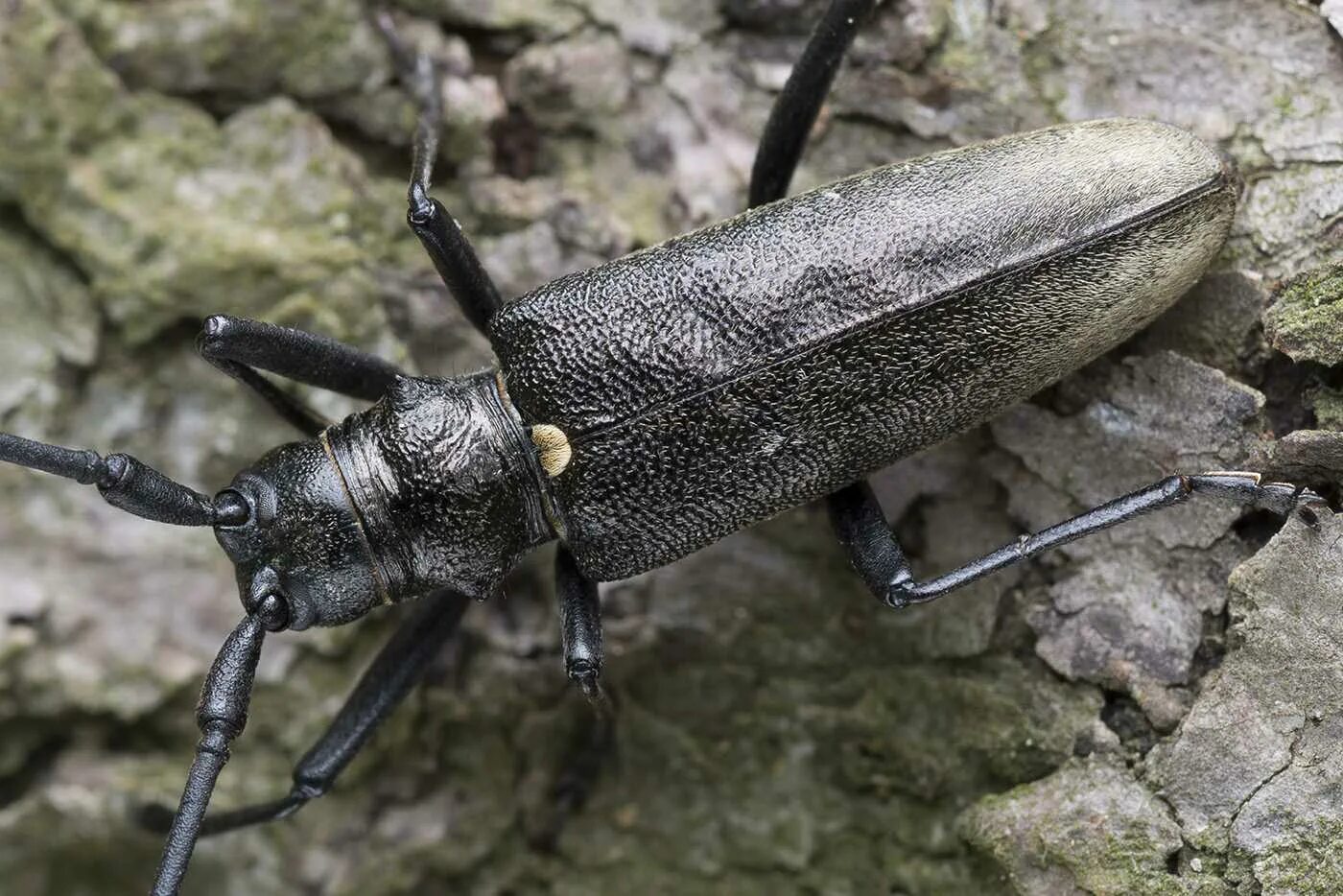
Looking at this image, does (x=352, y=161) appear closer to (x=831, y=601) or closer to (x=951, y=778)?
(x=831, y=601)

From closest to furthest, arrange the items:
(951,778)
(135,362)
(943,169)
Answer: (943,169), (951,778), (135,362)

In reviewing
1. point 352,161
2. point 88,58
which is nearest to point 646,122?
point 352,161

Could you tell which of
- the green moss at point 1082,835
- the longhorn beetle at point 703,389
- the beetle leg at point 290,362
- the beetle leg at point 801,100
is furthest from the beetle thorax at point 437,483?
the green moss at point 1082,835

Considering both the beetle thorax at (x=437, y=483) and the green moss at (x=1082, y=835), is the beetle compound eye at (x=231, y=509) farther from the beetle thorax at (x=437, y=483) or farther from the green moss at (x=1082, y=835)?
the green moss at (x=1082, y=835)

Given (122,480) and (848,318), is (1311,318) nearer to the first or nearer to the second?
(848,318)

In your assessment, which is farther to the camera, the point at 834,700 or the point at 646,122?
the point at 646,122

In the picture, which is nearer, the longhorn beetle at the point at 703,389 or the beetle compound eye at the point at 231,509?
the longhorn beetle at the point at 703,389
